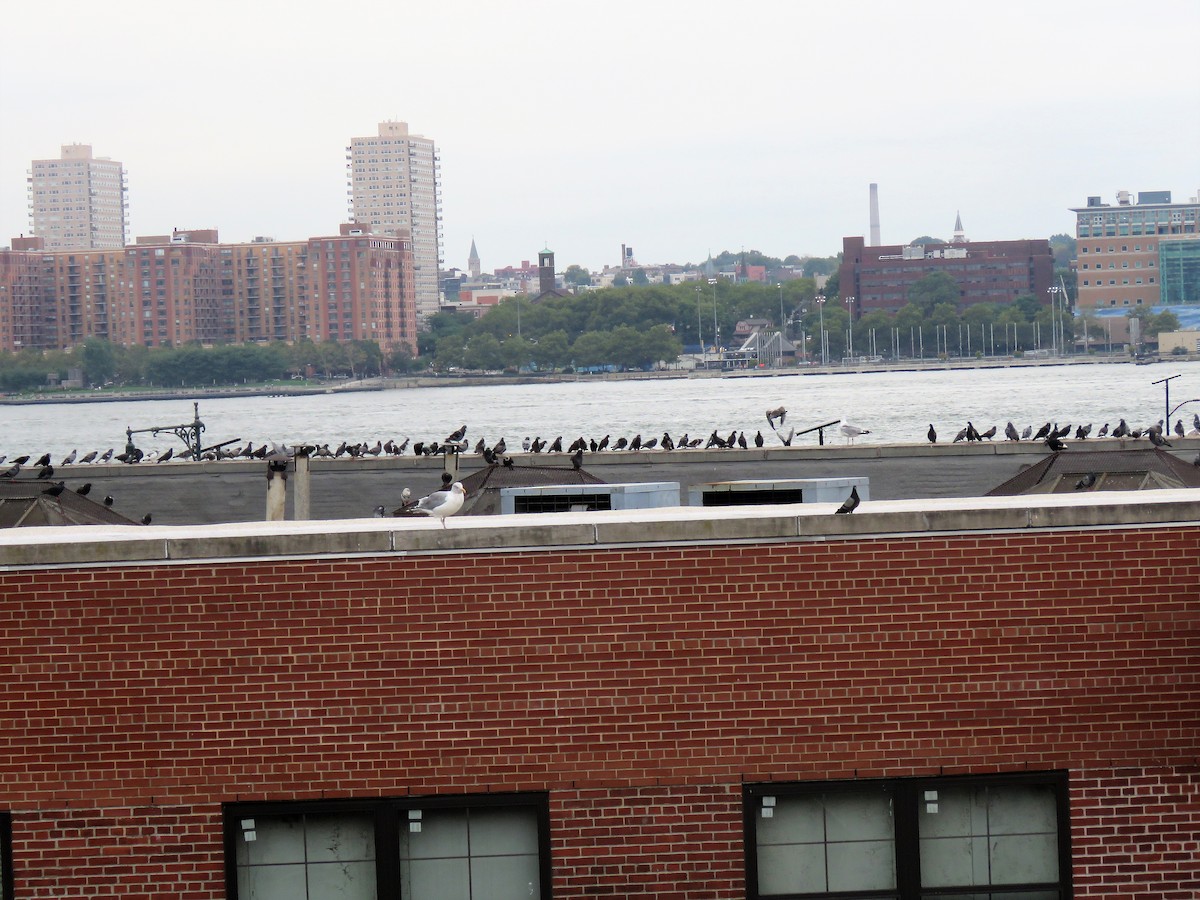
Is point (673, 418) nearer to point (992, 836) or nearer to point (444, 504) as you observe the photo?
point (444, 504)

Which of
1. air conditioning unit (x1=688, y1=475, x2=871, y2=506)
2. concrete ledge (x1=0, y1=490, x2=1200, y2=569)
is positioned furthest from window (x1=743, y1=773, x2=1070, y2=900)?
air conditioning unit (x1=688, y1=475, x2=871, y2=506)

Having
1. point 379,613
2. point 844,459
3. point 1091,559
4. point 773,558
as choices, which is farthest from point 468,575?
point 844,459

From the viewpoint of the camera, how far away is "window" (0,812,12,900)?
984cm

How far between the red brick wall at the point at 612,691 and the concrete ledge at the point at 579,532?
8 cm

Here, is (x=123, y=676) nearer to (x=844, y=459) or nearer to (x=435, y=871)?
(x=435, y=871)

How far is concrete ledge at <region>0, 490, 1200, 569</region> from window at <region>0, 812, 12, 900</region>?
4.77ft

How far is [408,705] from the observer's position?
9.91 meters

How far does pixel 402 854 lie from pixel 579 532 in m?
2.14

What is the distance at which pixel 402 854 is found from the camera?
10062 mm

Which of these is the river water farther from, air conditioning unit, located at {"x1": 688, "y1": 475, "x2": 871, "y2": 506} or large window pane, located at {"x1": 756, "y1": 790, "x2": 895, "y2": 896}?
large window pane, located at {"x1": 756, "y1": 790, "x2": 895, "y2": 896}

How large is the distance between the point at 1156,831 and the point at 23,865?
6.41 m

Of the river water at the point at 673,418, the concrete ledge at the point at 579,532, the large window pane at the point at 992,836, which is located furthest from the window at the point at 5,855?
the river water at the point at 673,418

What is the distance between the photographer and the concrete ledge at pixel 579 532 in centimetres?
977

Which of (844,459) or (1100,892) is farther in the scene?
(844,459)
